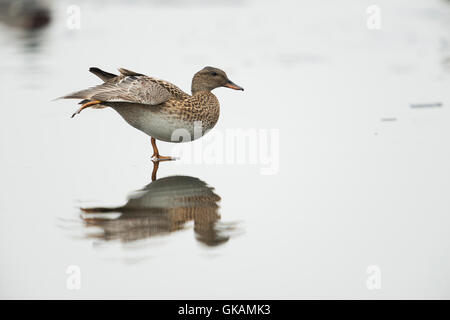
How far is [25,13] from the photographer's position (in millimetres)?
14414

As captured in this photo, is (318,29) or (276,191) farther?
(318,29)

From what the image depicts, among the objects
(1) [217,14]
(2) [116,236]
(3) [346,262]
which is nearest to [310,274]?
(3) [346,262]

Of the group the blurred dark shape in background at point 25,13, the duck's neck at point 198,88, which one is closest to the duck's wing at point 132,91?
the duck's neck at point 198,88

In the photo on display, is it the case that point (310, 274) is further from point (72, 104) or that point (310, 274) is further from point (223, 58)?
point (223, 58)

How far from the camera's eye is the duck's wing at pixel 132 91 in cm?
541

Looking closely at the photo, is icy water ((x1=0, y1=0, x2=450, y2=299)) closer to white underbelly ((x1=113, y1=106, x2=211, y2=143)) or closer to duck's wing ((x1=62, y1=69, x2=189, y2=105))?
white underbelly ((x1=113, y1=106, x2=211, y2=143))

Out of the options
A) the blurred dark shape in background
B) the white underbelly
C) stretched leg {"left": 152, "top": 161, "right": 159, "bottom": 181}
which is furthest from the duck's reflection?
the blurred dark shape in background

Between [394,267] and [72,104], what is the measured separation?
16.8ft

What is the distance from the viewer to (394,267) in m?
3.72

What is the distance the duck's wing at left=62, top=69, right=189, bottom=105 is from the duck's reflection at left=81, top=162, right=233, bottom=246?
2.45 feet

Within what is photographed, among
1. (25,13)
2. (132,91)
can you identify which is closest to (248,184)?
(132,91)

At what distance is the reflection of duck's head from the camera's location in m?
4.11

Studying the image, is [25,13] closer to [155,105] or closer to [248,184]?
[155,105]

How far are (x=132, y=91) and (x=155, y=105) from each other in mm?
239
